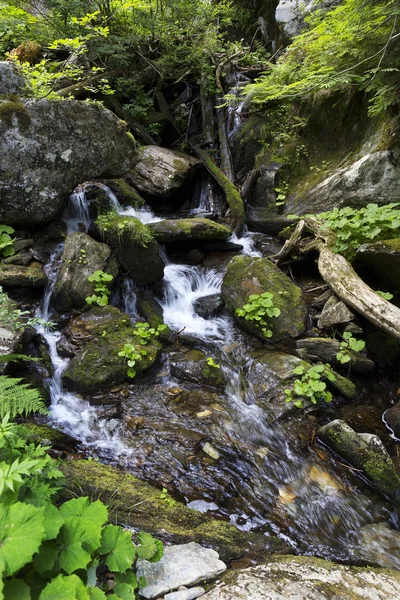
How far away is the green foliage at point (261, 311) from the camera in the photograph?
5.65m

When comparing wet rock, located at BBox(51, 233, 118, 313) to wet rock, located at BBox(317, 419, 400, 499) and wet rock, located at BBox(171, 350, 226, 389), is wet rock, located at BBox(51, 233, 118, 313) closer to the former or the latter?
wet rock, located at BBox(171, 350, 226, 389)

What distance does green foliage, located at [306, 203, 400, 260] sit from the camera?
18.5ft

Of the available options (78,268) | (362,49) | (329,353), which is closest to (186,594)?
(329,353)

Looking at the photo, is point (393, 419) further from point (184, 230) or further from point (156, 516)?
point (184, 230)

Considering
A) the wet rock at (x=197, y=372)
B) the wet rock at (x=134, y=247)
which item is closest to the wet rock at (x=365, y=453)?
the wet rock at (x=197, y=372)

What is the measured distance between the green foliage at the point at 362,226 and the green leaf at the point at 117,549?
224 inches

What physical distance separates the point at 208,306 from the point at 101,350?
2480 mm

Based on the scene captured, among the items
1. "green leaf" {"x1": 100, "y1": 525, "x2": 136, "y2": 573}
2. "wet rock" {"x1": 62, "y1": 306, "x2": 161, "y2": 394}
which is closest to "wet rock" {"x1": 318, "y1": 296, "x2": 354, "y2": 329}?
"wet rock" {"x1": 62, "y1": 306, "x2": 161, "y2": 394}

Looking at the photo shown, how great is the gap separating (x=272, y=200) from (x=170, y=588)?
8.64 metres

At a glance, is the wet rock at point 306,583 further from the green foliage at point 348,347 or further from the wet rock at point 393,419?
the green foliage at point 348,347

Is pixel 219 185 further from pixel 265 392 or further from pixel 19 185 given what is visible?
pixel 265 392

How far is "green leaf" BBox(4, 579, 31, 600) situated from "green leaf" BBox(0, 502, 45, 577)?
0.26 ft

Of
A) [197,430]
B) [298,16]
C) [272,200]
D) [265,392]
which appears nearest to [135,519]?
[197,430]

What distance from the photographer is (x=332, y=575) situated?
2133mm
